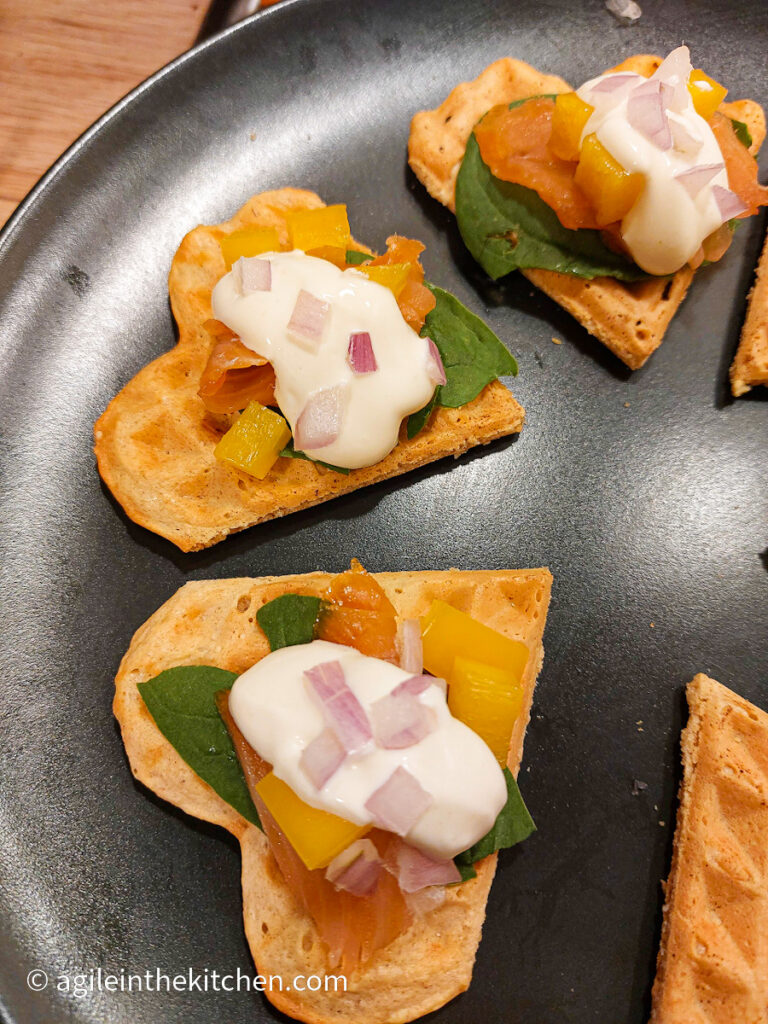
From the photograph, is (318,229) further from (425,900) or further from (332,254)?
(425,900)

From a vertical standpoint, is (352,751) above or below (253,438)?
below

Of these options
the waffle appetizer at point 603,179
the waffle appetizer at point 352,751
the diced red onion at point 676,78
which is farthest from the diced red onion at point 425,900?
the diced red onion at point 676,78

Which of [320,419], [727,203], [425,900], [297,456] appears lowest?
[425,900]

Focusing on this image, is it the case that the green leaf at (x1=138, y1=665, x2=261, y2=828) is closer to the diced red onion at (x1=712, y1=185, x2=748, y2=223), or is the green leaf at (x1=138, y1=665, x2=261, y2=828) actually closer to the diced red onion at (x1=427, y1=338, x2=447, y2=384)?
the diced red onion at (x1=427, y1=338, x2=447, y2=384)

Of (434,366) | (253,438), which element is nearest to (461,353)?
(434,366)

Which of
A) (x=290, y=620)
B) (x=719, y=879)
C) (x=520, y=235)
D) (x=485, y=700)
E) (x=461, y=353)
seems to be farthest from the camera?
(x=520, y=235)

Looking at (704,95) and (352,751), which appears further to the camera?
(704,95)

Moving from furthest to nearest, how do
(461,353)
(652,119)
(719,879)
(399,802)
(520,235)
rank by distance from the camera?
(520,235), (461,353), (652,119), (719,879), (399,802)
